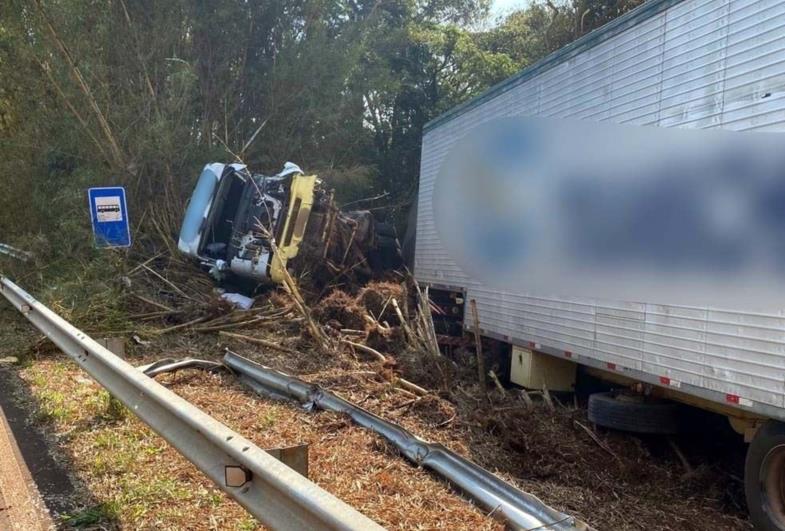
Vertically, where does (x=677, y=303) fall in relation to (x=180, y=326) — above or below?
above

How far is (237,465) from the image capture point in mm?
2510

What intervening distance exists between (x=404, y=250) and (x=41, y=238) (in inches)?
242

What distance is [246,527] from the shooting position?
128 inches

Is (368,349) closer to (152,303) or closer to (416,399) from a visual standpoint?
(416,399)

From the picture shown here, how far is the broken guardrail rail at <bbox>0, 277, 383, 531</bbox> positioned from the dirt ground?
0.47 meters

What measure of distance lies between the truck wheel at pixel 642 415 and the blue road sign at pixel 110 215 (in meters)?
5.58

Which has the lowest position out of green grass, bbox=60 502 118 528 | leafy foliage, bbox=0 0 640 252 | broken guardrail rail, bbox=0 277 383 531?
green grass, bbox=60 502 118 528

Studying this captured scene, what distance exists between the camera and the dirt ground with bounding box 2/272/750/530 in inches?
143

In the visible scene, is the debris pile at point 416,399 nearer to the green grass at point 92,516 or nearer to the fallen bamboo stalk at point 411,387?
the fallen bamboo stalk at point 411,387

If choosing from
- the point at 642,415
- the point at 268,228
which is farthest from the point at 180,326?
the point at 642,415

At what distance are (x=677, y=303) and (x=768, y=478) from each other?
1222mm

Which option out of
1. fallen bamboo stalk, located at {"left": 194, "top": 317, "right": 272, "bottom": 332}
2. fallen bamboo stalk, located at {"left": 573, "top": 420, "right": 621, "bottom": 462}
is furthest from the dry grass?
fallen bamboo stalk, located at {"left": 194, "top": 317, "right": 272, "bottom": 332}

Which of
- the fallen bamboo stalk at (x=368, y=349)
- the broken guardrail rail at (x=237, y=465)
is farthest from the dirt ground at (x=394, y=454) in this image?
the broken guardrail rail at (x=237, y=465)

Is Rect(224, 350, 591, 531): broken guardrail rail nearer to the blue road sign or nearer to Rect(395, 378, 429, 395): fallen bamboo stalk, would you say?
Rect(395, 378, 429, 395): fallen bamboo stalk
